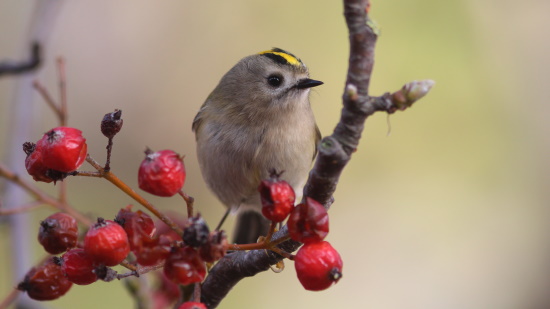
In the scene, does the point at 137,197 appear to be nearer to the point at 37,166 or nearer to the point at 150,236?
the point at 150,236

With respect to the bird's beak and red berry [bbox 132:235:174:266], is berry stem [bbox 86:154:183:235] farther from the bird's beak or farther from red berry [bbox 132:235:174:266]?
the bird's beak

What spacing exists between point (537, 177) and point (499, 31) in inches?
49.2

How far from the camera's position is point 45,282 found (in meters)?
1.41

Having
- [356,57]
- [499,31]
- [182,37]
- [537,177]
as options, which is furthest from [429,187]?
[356,57]

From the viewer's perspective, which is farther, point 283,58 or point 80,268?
point 283,58

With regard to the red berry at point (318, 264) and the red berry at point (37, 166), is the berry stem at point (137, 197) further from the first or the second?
the red berry at point (318, 264)

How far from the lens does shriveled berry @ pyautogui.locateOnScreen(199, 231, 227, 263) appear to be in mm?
1178

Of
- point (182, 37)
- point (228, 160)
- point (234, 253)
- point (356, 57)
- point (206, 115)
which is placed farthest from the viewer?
point (182, 37)

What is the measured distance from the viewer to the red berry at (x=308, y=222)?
1234 millimetres

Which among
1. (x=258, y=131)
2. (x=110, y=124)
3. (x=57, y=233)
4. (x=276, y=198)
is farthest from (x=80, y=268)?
(x=258, y=131)

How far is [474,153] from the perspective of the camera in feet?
16.8

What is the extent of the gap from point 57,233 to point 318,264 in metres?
0.59

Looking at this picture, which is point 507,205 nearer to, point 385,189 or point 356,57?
point 385,189

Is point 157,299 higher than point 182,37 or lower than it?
lower
